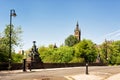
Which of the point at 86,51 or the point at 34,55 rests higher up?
the point at 86,51

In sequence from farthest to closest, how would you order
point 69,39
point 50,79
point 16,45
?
point 69,39, point 16,45, point 50,79

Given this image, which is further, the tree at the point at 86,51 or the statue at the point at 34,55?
the tree at the point at 86,51

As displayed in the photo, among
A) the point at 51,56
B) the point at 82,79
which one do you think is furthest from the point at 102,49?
the point at 82,79

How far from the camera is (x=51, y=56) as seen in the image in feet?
348

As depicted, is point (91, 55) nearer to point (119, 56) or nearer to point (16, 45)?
point (119, 56)

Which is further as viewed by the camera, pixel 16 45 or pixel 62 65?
pixel 16 45

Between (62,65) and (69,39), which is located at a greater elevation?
(69,39)

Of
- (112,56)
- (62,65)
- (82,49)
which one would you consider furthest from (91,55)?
(62,65)

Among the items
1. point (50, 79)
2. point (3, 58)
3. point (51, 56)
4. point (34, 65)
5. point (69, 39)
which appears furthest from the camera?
point (69, 39)

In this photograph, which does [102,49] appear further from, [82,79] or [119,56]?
[82,79]

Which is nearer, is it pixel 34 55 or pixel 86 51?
pixel 34 55

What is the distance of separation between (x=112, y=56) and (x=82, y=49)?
15179 mm

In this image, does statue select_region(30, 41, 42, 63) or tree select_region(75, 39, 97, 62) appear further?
tree select_region(75, 39, 97, 62)

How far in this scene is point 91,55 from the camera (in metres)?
100
